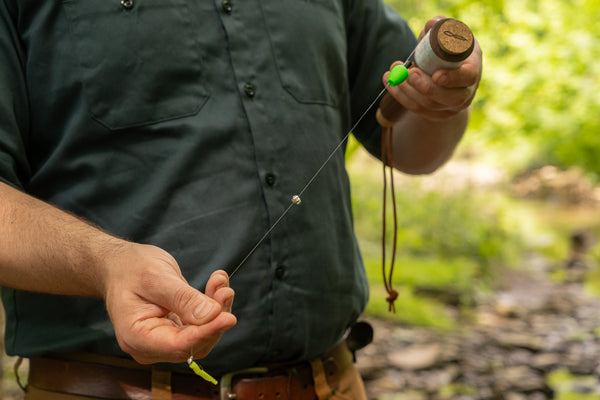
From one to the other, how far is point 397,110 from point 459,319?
5139 millimetres

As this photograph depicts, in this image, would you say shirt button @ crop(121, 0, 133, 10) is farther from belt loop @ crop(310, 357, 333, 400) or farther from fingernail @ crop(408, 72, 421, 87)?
belt loop @ crop(310, 357, 333, 400)

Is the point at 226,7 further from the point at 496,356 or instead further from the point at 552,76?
the point at 552,76

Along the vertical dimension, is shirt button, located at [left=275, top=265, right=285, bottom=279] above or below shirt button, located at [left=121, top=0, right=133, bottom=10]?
below

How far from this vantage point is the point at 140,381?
120cm

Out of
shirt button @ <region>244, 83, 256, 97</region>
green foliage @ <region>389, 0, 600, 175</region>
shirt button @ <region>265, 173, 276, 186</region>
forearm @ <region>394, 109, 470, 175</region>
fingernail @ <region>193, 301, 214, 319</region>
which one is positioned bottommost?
fingernail @ <region>193, 301, 214, 319</region>

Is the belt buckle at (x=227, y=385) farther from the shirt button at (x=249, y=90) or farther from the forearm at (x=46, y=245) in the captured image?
the shirt button at (x=249, y=90)

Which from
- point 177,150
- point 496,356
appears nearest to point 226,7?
point 177,150

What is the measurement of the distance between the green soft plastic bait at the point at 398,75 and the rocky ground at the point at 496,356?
339 centimetres

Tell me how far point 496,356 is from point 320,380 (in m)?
4.12

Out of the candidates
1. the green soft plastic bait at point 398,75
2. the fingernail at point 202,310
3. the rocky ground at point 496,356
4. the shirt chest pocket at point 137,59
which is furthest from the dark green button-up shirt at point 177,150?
the rocky ground at point 496,356

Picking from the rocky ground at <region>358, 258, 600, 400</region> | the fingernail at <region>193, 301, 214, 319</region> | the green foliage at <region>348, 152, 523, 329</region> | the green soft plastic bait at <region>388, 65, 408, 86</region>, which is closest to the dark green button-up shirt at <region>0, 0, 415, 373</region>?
the green soft plastic bait at <region>388, 65, 408, 86</region>

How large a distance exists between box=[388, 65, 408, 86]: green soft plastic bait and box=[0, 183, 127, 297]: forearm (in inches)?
23.2

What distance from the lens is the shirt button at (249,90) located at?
4.18 feet

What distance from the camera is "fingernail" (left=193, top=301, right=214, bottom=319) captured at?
0.79 metres
